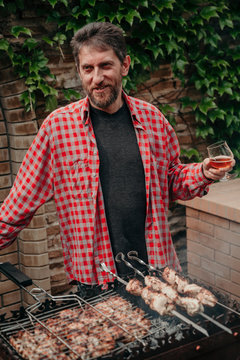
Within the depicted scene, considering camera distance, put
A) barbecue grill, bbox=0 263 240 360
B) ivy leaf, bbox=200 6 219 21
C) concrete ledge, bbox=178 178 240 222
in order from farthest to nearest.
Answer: ivy leaf, bbox=200 6 219 21
concrete ledge, bbox=178 178 240 222
barbecue grill, bbox=0 263 240 360

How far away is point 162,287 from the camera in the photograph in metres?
2.06

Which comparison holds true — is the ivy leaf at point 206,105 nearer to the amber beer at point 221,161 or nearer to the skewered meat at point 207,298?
the amber beer at point 221,161

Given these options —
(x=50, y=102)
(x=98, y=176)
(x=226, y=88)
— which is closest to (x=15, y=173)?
(x=50, y=102)

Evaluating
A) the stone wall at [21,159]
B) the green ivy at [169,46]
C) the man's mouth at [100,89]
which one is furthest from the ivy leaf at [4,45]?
the man's mouth at [100,89]

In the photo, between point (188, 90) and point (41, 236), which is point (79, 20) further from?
point (41, 236)

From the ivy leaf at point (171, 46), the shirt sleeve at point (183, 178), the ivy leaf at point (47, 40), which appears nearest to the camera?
the shirt sleeve at point (183, 178)

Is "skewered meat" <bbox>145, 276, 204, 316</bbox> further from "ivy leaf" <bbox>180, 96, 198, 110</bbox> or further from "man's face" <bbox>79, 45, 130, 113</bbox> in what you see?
"ivy leaf" <bbox>180, 96, 198, 110</bbox>

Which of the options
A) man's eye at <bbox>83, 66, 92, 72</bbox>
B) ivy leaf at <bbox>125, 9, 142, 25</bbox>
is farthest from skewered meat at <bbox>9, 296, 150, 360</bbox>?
ivy leaf at <bbox>125, 9, 142, 25</bbox>

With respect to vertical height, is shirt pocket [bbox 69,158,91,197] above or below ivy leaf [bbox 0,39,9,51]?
below

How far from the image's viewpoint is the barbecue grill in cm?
167

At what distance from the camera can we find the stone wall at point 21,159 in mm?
3557

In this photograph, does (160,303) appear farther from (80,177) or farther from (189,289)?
(80,177)

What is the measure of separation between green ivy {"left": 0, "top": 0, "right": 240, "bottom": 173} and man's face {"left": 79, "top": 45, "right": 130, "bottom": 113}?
122 cm

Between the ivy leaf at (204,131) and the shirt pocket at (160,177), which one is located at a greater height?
the ivy leaf at (204,131)
